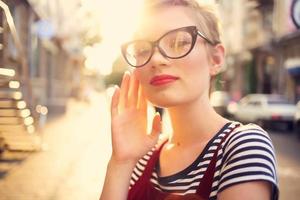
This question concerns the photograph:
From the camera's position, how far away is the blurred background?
244 inches

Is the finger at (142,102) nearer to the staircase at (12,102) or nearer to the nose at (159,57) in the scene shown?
the nose at (159,57)

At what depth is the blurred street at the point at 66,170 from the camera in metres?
6.72

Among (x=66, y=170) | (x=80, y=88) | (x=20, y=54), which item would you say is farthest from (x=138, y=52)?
(x=80, y=88)

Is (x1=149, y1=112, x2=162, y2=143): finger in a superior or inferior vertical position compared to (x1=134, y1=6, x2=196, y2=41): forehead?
inferior

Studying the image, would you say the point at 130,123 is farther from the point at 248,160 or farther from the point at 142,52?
the point at 248,160

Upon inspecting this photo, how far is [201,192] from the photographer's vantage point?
1556mm

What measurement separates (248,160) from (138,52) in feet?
1.75

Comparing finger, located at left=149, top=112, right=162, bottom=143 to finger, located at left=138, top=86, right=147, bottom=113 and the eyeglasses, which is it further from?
the eyeglasses

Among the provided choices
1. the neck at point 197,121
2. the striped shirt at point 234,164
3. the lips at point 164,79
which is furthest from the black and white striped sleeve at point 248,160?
the lips at point 164,79

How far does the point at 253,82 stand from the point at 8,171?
3456 cm

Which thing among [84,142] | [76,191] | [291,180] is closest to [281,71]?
[84,142]

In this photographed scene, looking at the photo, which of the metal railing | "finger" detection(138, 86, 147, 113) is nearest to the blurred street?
the metal railing

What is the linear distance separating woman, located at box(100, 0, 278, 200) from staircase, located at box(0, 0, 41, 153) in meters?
4.45

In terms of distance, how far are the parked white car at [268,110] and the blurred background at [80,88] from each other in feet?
0.12
